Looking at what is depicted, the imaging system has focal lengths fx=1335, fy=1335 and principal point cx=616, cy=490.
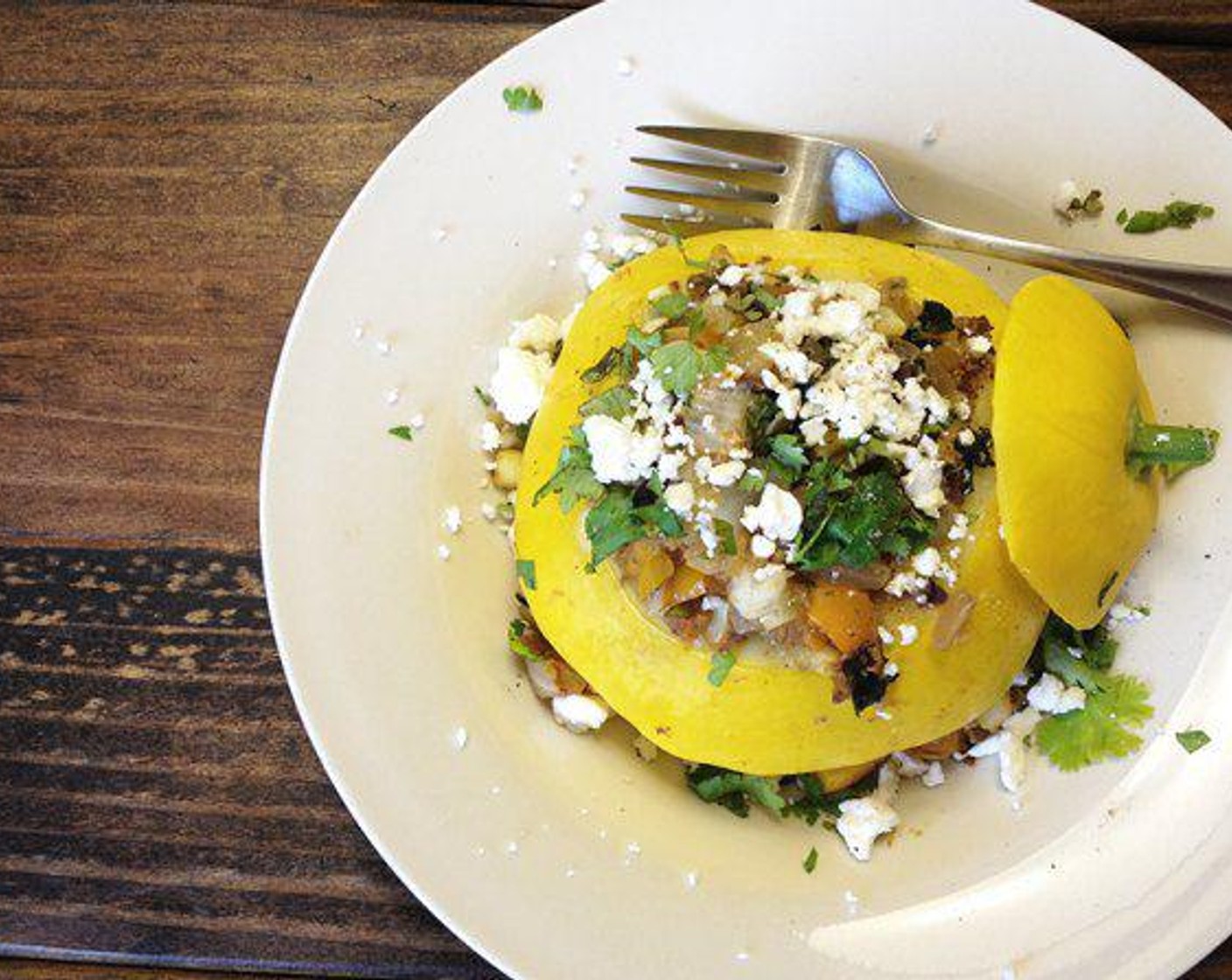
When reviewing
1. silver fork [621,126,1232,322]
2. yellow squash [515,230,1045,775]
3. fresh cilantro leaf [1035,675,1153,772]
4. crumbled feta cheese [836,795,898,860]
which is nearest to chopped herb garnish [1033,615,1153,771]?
fresh cilantro leaf [1035,675,1153,772]

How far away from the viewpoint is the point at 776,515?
153 cm

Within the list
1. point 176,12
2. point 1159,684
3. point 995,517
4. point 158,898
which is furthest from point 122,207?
point 1159,684

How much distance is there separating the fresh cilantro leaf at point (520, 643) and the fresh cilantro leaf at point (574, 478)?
0.77 feet

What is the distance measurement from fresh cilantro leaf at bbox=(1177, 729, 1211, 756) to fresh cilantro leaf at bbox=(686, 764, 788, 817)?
53cm

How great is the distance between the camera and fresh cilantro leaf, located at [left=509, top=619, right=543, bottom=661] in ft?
6.04

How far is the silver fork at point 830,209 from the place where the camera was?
1799 millimetres

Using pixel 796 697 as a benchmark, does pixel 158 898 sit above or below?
below

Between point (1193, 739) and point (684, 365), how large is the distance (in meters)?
0.84

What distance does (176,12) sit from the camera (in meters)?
2.18

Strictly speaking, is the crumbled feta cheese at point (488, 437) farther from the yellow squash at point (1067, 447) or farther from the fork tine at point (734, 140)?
the yellow squash at point (1067, 447)

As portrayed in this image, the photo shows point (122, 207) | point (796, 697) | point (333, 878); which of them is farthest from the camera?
point (122, 207)

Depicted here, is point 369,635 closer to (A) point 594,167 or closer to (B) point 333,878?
(B) point 333,878

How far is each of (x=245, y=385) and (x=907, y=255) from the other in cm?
102

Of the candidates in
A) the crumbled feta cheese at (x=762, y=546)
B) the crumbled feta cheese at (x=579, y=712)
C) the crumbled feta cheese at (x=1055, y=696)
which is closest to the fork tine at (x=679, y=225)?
the crumbled feta cheese at (x=762, y=546)
